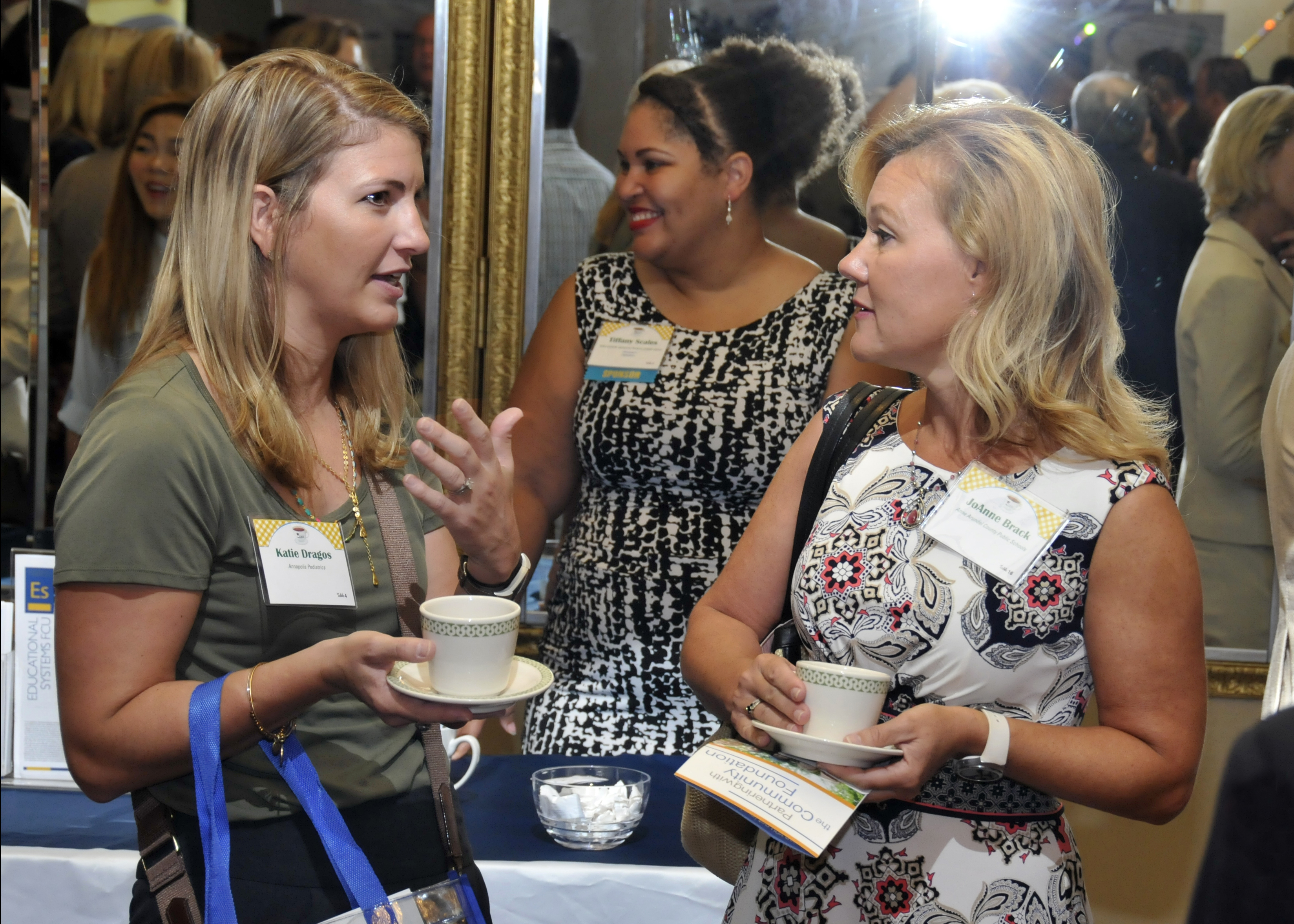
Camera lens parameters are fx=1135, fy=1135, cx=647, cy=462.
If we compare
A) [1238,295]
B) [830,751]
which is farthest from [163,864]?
[1238,295]

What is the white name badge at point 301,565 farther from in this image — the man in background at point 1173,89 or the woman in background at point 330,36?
the man in background at point 1173,89

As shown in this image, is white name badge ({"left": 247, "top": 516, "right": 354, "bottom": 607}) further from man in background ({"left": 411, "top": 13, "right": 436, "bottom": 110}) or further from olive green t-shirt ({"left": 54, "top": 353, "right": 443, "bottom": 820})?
man in background ({"left": 411, "top": 13, "right": 436, "bottom": 110})

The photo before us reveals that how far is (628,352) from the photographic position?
2328mm

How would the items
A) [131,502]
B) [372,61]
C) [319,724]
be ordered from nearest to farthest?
[131,502] < [319,724] < [372,61]

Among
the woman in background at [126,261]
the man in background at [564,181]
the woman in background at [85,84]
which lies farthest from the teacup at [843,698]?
the woman in background at [85,84]

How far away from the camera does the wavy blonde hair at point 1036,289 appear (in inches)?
53.9

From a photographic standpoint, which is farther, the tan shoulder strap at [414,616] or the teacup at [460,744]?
the teacup at [460,744]

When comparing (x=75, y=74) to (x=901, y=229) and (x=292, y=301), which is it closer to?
(x=292, y=301)

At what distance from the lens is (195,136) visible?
1.27 m

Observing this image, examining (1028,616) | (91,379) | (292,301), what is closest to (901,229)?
(1028,616)

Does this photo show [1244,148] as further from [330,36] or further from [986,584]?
[330,36]

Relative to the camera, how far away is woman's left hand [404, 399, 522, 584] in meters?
1.34

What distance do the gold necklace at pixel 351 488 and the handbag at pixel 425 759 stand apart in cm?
2

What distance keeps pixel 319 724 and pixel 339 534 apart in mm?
209
